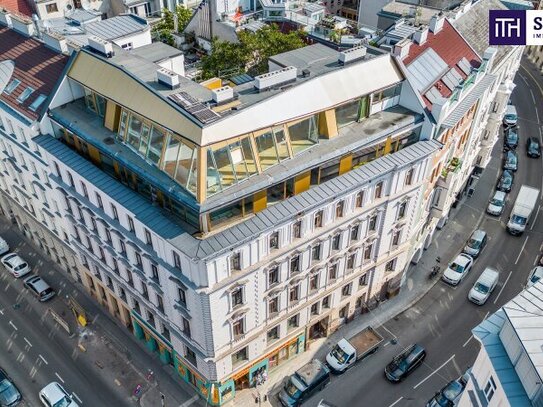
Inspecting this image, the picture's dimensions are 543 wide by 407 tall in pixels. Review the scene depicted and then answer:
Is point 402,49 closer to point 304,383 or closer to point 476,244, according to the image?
point 476,244

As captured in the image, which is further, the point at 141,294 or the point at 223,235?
the point at 141,294

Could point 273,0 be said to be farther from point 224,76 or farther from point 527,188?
point 527,188

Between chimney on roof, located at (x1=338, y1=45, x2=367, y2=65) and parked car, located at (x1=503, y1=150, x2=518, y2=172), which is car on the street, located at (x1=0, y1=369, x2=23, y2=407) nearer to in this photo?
chimney on roof, located at (x1=338, y1=45, x2=367, y2=65)

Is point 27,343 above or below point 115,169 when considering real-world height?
below

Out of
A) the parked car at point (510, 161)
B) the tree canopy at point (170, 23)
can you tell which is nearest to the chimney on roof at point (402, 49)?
the parked car at point (510, 161)

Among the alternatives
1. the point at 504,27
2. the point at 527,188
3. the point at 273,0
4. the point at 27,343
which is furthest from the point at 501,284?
the point at 273,0

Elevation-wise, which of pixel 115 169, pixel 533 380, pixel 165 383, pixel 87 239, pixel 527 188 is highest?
pixel 115 169

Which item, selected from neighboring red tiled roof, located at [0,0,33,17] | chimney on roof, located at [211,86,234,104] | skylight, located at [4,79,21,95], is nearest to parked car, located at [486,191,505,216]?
chimney on roof, located at [211,86,234,104]

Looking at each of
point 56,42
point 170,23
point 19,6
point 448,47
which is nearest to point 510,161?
point 448,47
